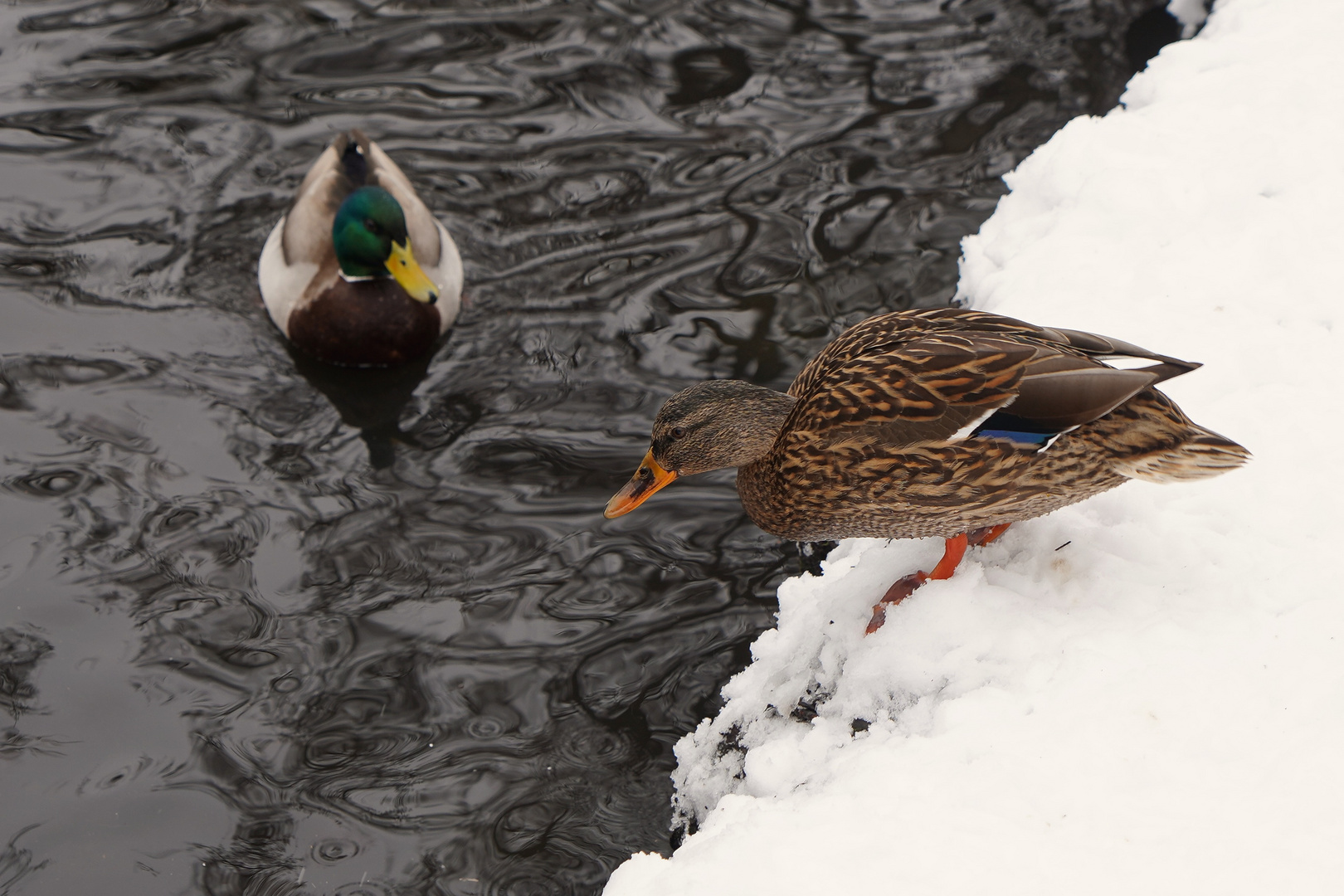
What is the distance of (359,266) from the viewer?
615 cm

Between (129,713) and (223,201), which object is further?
(223,201)

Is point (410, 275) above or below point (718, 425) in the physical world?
below

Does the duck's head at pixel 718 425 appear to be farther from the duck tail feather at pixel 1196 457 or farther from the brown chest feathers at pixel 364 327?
the brown chest feathers at pixel 364 327

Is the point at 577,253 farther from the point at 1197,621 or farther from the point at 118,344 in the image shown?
the point at 1197,621

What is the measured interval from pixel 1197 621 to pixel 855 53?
5053 millimetres

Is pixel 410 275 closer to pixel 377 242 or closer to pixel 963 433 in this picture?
pixel 377 242

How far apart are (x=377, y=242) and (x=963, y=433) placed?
13.0ft

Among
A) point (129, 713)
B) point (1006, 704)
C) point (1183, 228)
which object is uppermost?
point (1183, 228)

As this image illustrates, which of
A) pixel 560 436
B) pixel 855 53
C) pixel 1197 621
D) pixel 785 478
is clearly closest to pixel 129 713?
pixel 560 436

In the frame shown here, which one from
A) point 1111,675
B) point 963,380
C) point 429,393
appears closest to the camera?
point 1111,675

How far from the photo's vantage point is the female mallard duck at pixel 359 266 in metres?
5.79

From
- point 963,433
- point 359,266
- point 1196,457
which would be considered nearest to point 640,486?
point 963,433

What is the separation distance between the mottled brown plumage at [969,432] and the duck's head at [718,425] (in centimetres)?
9

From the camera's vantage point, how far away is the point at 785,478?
3342mm
